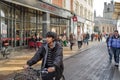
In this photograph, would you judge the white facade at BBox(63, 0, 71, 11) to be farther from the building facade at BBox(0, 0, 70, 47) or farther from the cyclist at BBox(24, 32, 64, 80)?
the cyclist at BBox(24, 32, 64, 80)

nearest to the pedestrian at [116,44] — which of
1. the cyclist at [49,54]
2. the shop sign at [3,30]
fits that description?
the shop sign at [3,30]

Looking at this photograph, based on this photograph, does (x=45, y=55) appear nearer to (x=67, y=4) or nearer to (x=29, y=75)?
(x=29, y=75)

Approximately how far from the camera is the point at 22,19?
90.9 ft

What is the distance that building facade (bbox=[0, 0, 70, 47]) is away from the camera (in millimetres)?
23531

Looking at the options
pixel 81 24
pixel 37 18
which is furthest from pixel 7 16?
pixel 81 24

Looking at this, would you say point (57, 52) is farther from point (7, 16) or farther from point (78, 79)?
point (7, 16)

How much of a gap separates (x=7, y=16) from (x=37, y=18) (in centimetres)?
827

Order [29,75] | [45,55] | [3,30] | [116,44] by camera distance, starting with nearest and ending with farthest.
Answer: [29,75]
[45,55]
[116,44]
[3,30]

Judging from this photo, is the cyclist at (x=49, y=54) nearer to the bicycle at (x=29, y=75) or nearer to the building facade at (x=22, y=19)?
the bicycle at (x=29, y=75)

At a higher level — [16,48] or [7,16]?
[7,16]

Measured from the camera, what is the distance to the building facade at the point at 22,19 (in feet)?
77.2

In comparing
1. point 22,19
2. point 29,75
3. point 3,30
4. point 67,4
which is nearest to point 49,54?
point 29,75

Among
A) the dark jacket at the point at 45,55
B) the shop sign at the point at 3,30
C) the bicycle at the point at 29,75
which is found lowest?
the bicycle at the point at 29,75

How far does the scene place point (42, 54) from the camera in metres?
6.48
